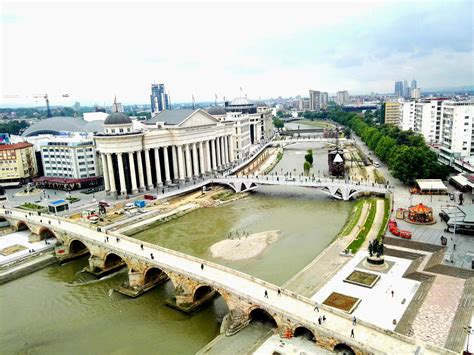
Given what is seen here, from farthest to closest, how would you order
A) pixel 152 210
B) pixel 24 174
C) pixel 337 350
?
pixel 24 174
pixel 152 210
pixel 337 350

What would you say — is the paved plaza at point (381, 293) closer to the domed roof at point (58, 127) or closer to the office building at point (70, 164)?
the office building at point (70, 164)

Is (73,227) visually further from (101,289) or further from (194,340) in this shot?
(194,340)

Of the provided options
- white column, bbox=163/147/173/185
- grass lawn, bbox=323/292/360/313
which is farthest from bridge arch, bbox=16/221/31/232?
grass lawn, bbox=323/292/360/313

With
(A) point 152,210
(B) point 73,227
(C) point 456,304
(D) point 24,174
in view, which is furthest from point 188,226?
(D) point 24,174

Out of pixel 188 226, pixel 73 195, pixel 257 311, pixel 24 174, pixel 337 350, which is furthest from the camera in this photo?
pixel 24 174

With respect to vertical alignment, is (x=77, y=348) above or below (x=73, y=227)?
below

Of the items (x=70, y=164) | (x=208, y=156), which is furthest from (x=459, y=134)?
(x=70, y=164)

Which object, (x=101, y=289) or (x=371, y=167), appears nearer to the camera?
(x=101, y=289)
